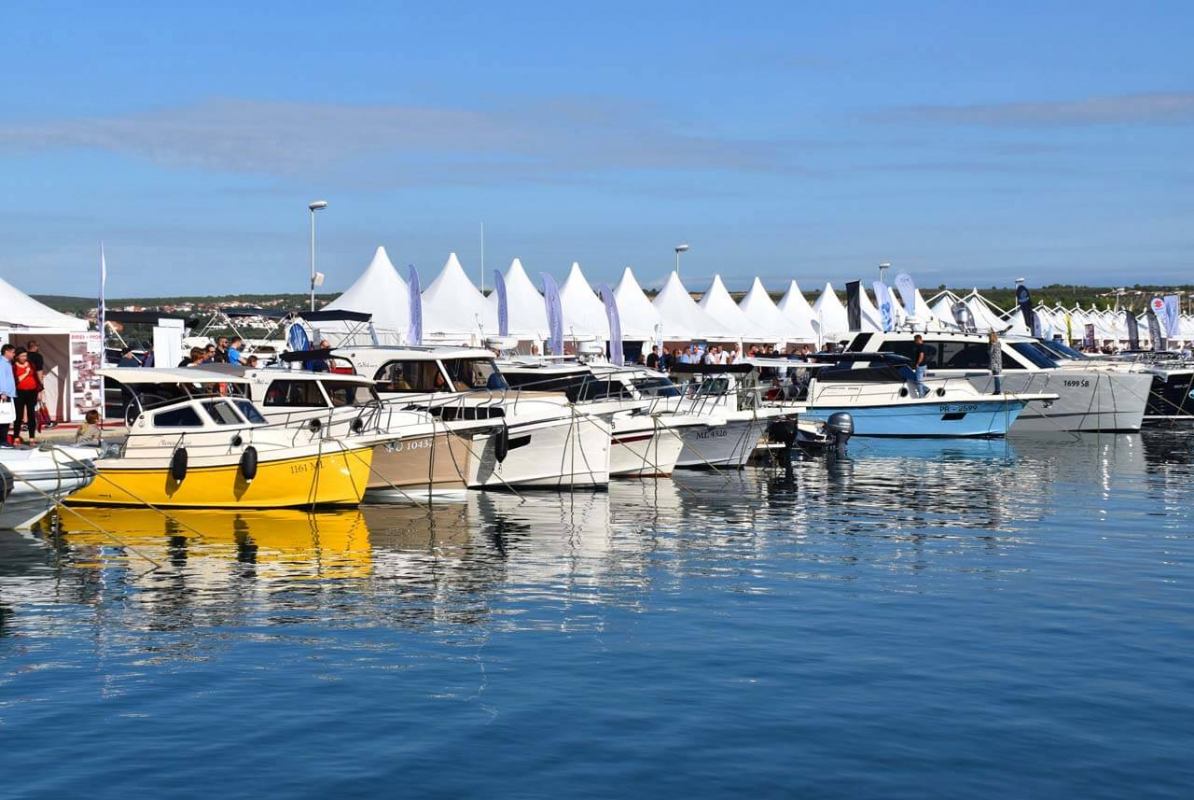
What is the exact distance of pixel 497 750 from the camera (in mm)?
11219

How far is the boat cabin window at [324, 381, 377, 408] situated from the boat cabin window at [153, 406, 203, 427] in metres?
3.17

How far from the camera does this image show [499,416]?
90.0 feet

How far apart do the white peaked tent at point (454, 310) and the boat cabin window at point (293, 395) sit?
77.1 feet

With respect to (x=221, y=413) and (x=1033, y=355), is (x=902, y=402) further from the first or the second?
(x=221, y=413)

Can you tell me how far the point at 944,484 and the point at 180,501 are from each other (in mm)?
14476

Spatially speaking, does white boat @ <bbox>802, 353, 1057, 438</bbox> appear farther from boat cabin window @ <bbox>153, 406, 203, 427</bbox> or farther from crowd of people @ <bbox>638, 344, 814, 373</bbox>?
boat cabin window @ <bbox>153, 406, 203, 427</bbox>

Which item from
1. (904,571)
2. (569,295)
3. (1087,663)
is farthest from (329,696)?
(569,295)

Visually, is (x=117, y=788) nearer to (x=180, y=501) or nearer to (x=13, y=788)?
(x=13, y=788)

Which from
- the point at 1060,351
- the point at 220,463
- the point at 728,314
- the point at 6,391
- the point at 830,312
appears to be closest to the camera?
the point at 220,463

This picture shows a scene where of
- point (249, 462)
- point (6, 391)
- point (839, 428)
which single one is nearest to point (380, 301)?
point (839, 428)

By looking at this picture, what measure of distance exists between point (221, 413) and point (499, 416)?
199 inches

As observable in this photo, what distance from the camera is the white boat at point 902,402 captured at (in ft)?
133

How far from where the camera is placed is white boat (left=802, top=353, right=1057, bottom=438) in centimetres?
4069

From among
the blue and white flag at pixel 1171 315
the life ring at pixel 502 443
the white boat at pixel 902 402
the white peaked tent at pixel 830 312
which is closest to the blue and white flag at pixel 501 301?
the white boat at pixel 902 402
